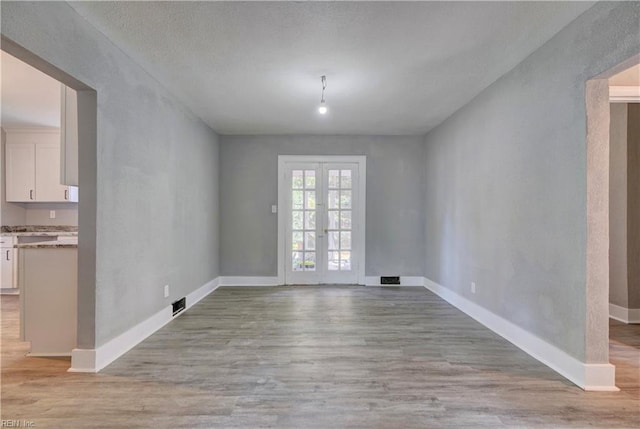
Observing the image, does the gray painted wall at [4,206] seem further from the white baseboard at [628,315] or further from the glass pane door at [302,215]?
the white baseboard at [628,315]

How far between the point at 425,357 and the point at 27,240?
18.8 feet

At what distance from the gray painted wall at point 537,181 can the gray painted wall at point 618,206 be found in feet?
5.13

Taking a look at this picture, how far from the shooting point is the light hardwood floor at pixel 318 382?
6.11 feet

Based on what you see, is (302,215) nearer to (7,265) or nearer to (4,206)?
(7,265)

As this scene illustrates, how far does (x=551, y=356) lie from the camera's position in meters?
2.45

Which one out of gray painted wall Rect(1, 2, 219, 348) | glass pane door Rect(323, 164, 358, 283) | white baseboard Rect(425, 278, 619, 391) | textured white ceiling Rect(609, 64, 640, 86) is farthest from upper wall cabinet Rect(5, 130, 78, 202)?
textured white ceiling Rect(609, 64, 640, 86)

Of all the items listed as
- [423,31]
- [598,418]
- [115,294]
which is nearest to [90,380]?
[115,294]

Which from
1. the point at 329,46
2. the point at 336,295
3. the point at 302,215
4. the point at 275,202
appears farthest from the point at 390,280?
the point at 329,46

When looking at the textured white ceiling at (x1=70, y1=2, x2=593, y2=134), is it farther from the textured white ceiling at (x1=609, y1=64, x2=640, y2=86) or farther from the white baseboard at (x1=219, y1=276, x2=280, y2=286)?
the white baseboard at (x1=219, y1=276, x2=280, y2=286)

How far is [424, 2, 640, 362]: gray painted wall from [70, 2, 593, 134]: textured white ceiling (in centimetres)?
22

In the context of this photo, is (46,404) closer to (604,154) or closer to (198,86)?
(198,86)

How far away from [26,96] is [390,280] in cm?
→ 540

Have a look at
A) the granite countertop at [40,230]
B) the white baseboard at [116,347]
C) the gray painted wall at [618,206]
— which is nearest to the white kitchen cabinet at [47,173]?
the granite countertop at [40,230]

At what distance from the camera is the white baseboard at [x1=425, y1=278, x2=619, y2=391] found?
2.15 m
